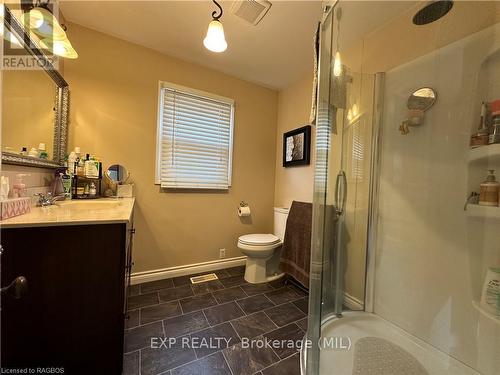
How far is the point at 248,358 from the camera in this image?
117cm

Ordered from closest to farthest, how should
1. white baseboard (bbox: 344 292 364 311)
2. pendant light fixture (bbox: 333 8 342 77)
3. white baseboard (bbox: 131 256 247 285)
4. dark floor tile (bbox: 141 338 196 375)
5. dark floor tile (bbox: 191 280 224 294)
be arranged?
dark floor tile (bbox: 141 338 196 375), pendant light fixture (bbox: 333 8 342 77), white baseboard (bbox: 344 292 364 311), dark floor tile (bbox: 191 280 224 294), white baseboard (bbox: 131 256 247 285)

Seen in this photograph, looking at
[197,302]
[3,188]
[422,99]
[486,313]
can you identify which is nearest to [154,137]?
[3,188]

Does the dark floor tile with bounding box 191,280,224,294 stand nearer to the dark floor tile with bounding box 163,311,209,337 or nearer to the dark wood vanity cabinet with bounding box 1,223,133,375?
the dark floor tile with bounding box 163,311,209,337

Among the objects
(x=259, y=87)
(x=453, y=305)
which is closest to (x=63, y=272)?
(x=453, y=305)

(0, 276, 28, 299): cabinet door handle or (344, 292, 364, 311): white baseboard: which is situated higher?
(0, 276, 28, 299): cabinet door handle

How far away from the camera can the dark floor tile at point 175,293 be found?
173cm

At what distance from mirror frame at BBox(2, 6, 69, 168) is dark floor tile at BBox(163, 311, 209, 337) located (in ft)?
4.37

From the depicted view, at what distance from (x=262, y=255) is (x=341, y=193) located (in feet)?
3.26

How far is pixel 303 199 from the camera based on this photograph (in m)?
2.26

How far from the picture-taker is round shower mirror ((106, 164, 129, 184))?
1835mm

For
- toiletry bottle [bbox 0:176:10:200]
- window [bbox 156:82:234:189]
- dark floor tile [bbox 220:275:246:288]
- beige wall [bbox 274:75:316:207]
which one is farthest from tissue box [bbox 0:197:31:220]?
beige wall [bbox 274:75:316:207]

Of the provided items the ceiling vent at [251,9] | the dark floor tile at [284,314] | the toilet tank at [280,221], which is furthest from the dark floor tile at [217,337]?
the ceiling vent at [251,9]

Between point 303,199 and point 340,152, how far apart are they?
2.86ft

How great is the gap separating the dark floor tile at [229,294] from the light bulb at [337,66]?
6.28 ft
